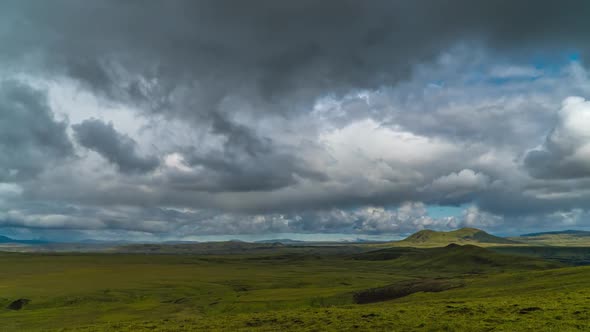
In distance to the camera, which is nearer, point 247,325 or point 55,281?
point 247,325

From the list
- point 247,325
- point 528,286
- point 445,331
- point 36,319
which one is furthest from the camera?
point 36,319

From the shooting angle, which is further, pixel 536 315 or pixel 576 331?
pixel 536 315

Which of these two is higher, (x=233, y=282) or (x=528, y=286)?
(x=528, y=286)

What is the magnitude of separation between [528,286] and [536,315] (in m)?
36.7

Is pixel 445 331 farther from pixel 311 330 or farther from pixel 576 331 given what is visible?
pixel 311 330

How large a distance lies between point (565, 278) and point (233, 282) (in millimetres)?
136914

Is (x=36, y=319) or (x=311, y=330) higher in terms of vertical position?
(x=311, y=330)

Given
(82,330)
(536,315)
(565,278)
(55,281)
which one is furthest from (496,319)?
(55,281)

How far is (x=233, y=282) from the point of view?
183 meters

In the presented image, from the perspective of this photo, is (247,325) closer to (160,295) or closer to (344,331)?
(344,331)

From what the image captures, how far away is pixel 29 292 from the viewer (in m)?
137

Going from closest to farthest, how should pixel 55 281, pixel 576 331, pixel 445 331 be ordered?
pixel 576 331 → pixel 445 331 → pixel 55 281

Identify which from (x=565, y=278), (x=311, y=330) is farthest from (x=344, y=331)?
(x=565, y=278)

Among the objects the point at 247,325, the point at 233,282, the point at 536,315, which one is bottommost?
the point at 233,282
